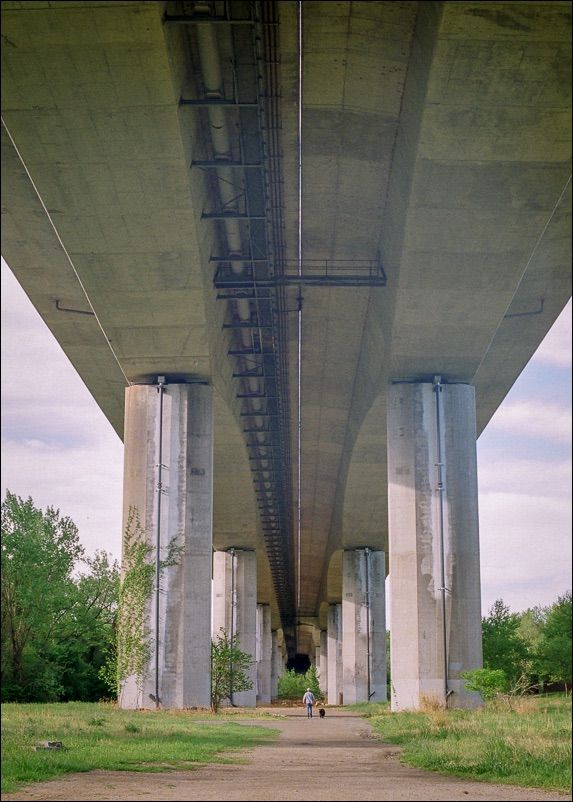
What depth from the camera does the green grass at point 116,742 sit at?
1566 cm

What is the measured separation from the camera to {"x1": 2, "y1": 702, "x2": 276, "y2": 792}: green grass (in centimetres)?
1566

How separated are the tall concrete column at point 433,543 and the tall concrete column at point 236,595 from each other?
99.3 ft

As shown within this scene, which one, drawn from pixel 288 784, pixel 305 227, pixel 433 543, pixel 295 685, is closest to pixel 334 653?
Result: pixel 295 685

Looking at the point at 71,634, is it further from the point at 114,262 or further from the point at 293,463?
the point at 114,262

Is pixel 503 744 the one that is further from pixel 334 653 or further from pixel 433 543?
pixel 334 653

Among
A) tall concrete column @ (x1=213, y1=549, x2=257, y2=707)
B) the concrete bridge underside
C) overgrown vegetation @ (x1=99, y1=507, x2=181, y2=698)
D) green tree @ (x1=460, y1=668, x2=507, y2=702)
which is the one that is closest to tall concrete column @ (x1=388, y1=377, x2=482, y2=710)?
the concrete bridge underside

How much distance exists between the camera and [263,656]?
87.8 metres

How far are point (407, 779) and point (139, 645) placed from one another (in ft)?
56.4

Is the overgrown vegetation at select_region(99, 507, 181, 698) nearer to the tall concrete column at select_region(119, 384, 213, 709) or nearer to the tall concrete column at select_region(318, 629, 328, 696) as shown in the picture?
the tall concrete column at select_region(119, 384, 213, 709)

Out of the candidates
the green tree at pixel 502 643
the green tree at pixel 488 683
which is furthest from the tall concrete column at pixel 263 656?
the green tree at pixel 488 683

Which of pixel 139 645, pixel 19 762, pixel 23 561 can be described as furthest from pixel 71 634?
pixel 19 762

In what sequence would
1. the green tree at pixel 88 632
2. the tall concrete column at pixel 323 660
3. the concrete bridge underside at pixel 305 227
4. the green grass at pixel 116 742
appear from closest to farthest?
the green grass at pixel 116 742 → the concrete bridge underside at pixel 305 227 → the green tree at pixel 88 632 → the tall concrete column at pixel 323 660

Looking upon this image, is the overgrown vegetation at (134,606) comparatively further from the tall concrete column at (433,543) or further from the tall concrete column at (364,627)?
the tall concrete column at (364,627)

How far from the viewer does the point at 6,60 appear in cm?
1953
